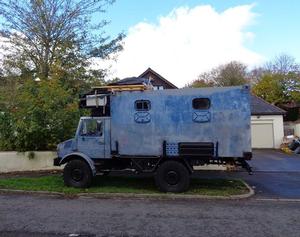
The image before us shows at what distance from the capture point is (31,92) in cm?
1861

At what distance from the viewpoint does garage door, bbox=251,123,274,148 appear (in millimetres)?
38156

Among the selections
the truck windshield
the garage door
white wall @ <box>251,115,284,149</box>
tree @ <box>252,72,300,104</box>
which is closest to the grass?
the truck windshield

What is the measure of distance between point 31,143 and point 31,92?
2.24 m

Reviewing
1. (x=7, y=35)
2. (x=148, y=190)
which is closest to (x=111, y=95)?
(x=148, y=190)

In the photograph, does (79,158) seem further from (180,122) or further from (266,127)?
(266,127)

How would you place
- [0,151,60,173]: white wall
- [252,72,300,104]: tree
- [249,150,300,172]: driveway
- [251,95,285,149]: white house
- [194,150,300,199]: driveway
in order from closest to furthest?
[194,150,300,199]: driveway
[0,151,60,173]: white wall
[249,150,300,172]: driveway
[251,95,285,149]: white house
[252,72,300,104]: tree

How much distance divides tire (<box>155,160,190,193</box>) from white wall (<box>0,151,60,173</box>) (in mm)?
6766

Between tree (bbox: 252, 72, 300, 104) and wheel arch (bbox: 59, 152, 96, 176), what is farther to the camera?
tree (bbox: 252, 72, 300, 104)

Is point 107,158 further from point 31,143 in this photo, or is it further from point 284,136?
point 284,136

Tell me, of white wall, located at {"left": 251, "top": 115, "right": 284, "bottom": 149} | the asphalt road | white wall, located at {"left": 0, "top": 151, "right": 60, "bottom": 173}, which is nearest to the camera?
the asphalt road

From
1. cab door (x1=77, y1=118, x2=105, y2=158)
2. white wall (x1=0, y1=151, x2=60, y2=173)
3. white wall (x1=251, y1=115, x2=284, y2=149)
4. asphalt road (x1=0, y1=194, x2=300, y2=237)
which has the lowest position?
asphalt road (x1=0, y1=194, x2=300, y2=237)

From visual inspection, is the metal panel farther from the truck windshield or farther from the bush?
the bush

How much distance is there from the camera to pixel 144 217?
9.46m

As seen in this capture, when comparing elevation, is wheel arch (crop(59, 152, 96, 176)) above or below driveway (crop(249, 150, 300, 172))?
above
